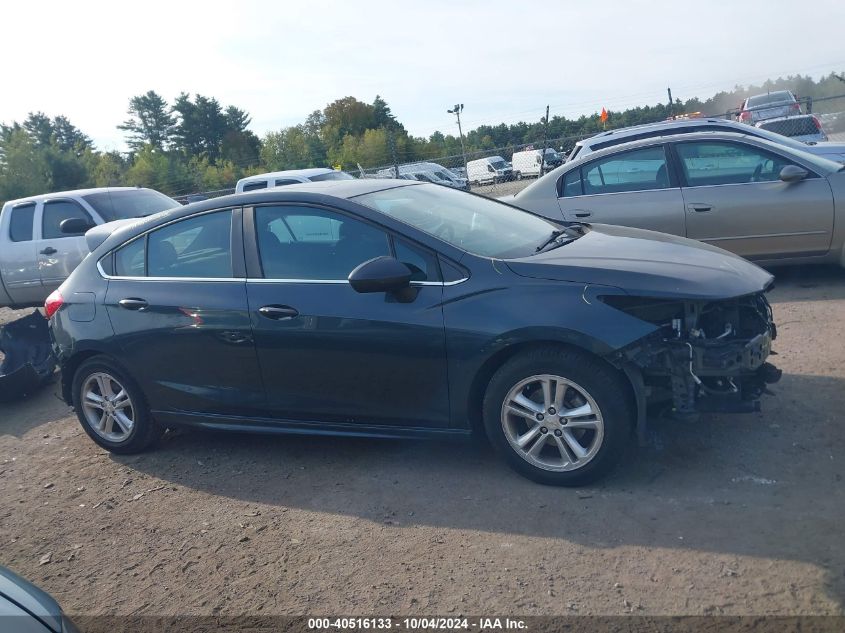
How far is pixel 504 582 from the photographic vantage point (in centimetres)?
345

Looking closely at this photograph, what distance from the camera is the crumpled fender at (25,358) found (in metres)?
7.39

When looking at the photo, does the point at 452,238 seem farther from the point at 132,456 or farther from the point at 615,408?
the point at 132,456

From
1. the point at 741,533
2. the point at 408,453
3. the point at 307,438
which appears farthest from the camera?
the point at 307,438

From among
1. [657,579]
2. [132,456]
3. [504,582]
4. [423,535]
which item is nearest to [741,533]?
[657,579]

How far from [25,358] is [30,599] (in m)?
6.05

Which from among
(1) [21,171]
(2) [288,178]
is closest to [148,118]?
(1) [21,171]

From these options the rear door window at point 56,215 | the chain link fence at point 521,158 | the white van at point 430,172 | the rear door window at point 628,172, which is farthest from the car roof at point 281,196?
the white van at point 430,172

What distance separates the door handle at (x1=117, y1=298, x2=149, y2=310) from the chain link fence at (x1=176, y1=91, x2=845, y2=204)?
1250 cm

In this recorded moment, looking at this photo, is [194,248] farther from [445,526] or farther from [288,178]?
[288,178]

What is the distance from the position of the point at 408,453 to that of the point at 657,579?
1994 mm

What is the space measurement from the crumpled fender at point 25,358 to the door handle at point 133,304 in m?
2.76

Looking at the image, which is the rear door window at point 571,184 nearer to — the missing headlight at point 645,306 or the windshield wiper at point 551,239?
the windshield wiper at point 551,239

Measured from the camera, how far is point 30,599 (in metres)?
2.64

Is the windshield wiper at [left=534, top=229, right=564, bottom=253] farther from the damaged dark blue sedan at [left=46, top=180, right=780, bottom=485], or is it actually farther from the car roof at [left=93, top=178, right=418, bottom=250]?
Answer: the car roof at [left=93, top=178, right=418, bottom=250]
